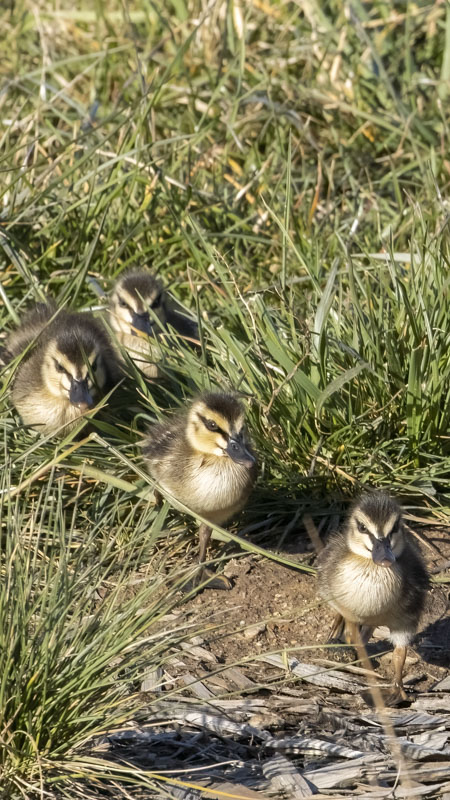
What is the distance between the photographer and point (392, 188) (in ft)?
25.4

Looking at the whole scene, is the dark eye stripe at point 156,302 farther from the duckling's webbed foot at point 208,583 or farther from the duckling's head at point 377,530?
the duckling's head at point 377,530

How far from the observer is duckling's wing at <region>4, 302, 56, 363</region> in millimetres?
5574

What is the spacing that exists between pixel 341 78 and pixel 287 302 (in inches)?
127

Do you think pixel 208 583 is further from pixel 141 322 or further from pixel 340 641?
pixel 141 322

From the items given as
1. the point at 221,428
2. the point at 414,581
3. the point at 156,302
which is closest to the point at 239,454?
the point at 221,428

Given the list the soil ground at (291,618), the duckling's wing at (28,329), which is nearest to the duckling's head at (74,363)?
the duckling's wing at (28,329)

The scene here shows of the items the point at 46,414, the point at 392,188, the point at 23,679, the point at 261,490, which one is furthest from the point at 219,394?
the point at 392,188

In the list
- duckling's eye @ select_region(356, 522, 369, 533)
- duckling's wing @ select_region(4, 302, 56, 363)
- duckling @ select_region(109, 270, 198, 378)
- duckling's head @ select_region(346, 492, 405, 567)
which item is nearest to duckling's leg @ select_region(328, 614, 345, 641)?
duckling's head @ select_region(346, 492, 405, 567)

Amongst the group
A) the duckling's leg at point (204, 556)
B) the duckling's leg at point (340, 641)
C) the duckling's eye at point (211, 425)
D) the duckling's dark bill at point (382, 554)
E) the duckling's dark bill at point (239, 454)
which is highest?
the duckling's eye at point (211, 425)

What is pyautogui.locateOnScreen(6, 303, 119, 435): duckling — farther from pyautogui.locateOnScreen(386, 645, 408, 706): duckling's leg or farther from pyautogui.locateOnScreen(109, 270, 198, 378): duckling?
pyautogui.locateOnScreen(386, 645, 408, 706): duckling's leg

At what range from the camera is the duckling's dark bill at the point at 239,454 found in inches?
181

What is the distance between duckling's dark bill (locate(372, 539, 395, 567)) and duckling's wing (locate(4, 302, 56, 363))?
6.95ft

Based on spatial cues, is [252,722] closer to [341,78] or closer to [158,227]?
[158,227]

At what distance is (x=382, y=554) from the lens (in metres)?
4.25
